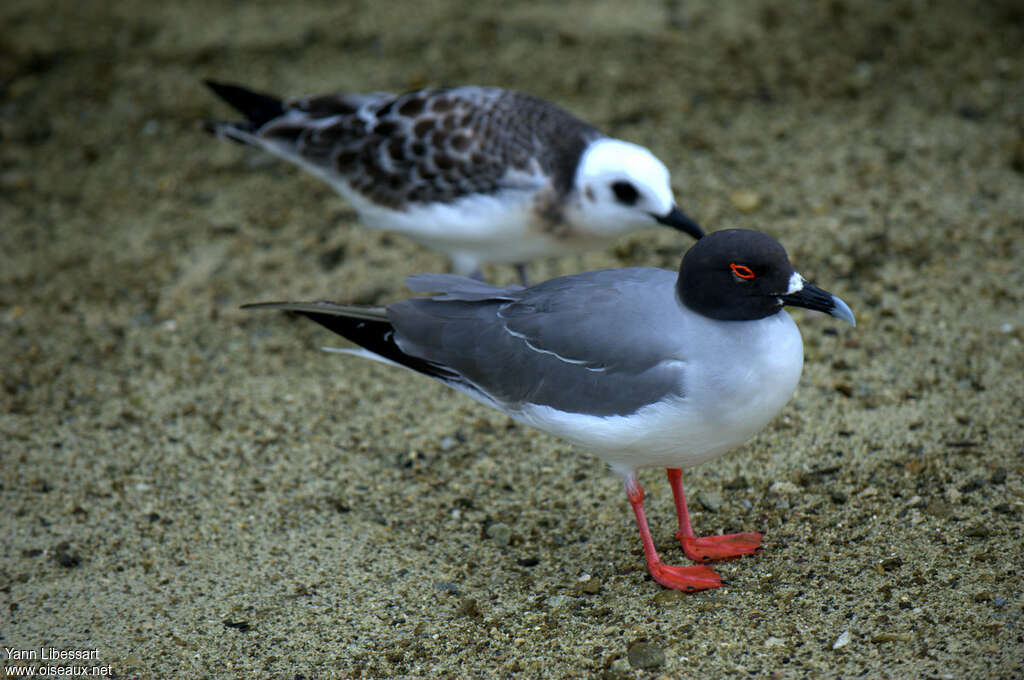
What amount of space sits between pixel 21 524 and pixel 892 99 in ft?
18.1

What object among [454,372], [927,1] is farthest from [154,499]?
[927,1]

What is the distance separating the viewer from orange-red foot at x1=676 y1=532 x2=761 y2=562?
370 centimetres

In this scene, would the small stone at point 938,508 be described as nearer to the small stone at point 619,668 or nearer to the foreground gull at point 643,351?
the foreground gull at point 643,351

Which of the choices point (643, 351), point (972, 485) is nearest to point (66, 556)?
point (643, 351)

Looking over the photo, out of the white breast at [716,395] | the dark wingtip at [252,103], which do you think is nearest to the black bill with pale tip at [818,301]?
the white breast at [716,395]

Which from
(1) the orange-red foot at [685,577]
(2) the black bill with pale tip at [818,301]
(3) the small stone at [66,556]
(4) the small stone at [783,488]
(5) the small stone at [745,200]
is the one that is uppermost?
(2) the black bill with pale tip at [818,301]

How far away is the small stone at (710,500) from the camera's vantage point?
407 centimetres

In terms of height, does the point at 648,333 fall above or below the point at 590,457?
above

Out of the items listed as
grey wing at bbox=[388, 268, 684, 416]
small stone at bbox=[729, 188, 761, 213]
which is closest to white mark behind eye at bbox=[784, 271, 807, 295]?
grey wing at bbox=[388, 268, 684, 416]

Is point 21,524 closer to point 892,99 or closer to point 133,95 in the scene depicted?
point 133,95

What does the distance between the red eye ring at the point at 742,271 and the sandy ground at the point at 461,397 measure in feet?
3.50

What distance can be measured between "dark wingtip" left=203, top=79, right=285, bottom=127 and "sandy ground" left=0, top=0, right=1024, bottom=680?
2.58ft

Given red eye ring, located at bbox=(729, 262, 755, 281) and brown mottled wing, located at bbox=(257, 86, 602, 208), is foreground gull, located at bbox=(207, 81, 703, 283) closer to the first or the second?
brown mottled wing, located at bbox=(257, 86, 602, 208)

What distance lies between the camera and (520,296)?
378cm
